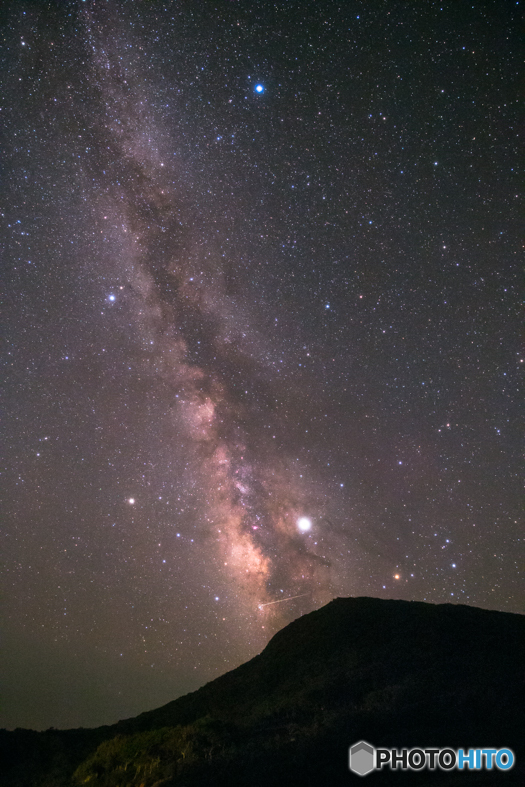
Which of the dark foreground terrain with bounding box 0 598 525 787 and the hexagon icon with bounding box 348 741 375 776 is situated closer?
the hexagon icon with bounding box 348 741 375 776

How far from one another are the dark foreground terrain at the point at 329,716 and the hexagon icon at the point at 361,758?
203 millimetres

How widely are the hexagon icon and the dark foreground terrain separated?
203mm

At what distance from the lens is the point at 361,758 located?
10977 mm

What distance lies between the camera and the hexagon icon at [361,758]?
1057cm

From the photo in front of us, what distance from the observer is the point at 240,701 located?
16.8m

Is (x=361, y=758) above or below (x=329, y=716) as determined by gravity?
below

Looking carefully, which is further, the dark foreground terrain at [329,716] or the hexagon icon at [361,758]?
the dark foreground terrain at [329,716]

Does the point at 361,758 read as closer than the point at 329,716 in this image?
Yes

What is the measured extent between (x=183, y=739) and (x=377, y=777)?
6.23 m

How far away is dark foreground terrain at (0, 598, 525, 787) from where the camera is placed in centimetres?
1083

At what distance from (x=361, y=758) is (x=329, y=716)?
7.35 ft

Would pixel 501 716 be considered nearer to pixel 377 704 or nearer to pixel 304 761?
pixel 377 704

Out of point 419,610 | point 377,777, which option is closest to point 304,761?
point 377,777

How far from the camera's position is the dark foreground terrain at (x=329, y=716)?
10.8 meters
